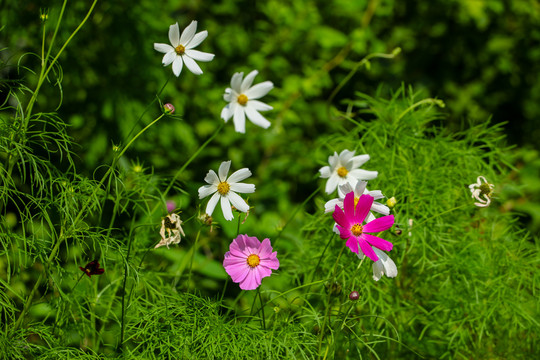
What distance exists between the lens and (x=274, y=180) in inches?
80.8

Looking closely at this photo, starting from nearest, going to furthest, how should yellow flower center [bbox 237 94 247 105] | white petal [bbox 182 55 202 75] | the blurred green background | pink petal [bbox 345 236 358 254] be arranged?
1. pink petal [bbox 345 236 358 254]
2. white petal [bbox 182 55 202 75]
3. yellow flower center [bbox 237 94 247 105]
4. the blurred green background

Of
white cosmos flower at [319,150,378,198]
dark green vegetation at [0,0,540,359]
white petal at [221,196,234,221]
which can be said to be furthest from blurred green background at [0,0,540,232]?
white petal at [221,196,234,221]

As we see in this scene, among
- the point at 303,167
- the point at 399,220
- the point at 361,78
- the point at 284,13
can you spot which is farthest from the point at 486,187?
the point at 361,78

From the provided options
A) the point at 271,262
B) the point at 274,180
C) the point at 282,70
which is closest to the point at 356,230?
the point at 271,262

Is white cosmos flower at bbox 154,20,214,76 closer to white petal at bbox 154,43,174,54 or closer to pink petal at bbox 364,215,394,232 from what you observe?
white petal at bbox 154,43,174,54

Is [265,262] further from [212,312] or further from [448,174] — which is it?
[448,174]

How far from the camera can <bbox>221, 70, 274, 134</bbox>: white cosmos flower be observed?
0.97 meters

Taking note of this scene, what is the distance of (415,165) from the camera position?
125 cm

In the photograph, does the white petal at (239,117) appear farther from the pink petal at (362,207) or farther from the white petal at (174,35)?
the pink petal at (362,207)

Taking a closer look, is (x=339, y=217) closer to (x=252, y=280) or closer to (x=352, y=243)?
(x=352, y=243)

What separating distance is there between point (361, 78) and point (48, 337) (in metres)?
1.74

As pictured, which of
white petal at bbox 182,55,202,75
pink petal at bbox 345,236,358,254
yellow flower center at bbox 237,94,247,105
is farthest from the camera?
yellow flower center at bbox 237,94,247,105

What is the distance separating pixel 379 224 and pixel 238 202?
22 centimetres

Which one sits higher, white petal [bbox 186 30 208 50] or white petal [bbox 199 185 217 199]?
white petal [bbox 186 30 208 50]
